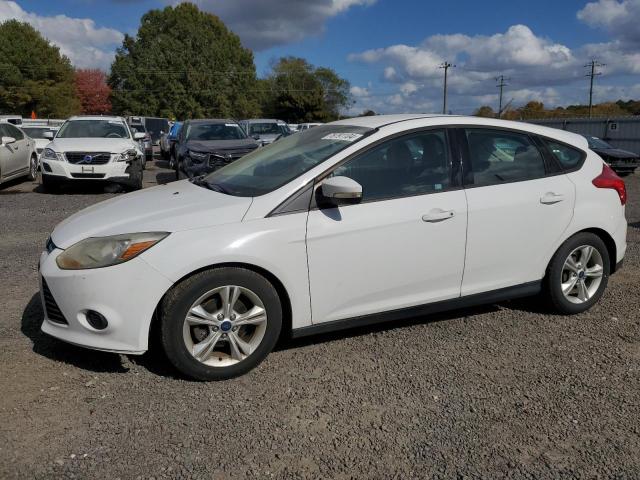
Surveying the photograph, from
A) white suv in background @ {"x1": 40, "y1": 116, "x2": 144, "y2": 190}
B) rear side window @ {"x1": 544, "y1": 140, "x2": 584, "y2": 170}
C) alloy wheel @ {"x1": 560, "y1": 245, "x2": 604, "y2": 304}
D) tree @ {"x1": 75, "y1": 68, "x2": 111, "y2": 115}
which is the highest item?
tree @ {"x1": 75, "y1": 68, "x2": 111, "y2": 115}

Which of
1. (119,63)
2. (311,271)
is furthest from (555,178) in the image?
(119,63)

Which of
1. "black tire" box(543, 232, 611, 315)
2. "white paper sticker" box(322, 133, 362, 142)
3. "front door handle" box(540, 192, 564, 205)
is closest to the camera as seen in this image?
"white paper sticker" box(322, 133, 362, 142)

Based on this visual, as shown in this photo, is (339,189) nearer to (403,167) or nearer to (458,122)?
(403,167)

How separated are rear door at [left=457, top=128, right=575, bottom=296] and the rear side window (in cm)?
11

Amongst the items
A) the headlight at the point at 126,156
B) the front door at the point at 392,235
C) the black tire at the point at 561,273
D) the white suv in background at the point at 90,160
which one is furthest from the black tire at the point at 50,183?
the black tire at the point at 561,273

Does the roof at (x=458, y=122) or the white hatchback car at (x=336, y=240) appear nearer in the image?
the white hatchback car at (x=336, y=240)

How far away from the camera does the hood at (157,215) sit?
3.29 m

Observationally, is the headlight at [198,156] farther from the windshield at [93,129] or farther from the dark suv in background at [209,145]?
the windshield at [93,129]

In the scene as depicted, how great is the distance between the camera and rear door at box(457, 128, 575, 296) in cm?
396

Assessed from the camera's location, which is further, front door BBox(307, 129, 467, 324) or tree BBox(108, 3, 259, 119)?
tree BBox(108, 3, 259, 119)

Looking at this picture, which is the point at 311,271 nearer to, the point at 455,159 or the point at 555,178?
the point at 455,159

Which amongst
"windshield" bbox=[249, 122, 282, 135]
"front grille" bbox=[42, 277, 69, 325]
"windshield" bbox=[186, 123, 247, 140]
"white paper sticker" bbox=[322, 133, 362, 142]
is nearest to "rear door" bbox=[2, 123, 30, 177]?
"windshield" bbox=[186, 123, 247, 140]

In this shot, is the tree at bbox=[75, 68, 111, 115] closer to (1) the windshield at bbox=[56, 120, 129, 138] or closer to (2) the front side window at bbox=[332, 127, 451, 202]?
(1) the windshield at bbox=[56, 120, 129, 138]

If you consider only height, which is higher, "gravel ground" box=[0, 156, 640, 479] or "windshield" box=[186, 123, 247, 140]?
"windshield" box=[186, 123, 247, 140]
